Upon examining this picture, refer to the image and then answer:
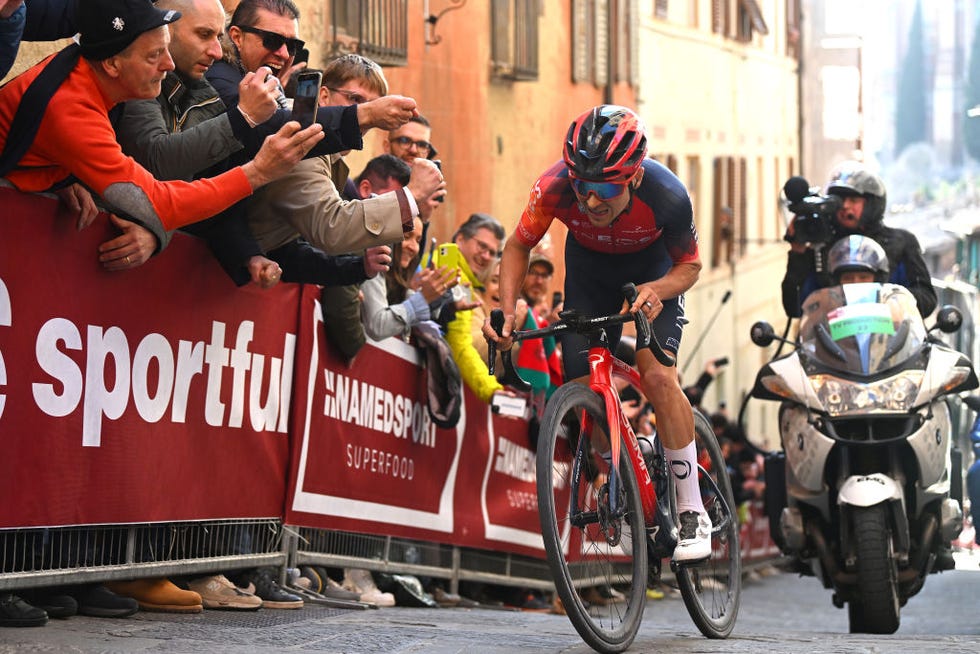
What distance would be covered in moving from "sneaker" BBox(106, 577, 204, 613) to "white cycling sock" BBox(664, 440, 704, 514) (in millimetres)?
1963

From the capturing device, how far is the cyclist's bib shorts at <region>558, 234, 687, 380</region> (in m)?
7.65

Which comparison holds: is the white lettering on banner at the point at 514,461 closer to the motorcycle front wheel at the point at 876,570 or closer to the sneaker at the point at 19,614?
the motorcycle front wheel at the point at 876,570

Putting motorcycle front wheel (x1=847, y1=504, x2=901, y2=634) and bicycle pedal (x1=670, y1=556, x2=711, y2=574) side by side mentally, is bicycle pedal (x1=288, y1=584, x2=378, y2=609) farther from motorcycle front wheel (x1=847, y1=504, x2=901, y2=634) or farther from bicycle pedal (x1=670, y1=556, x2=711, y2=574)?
motorcycle front wheel (x1=847, y1=504, x2=901, y2=634)

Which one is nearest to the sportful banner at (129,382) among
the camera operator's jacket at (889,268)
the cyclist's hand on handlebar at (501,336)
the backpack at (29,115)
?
the backpack at (29,115)

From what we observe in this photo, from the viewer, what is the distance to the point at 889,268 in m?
10.6

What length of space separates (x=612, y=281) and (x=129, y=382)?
6.61 ft

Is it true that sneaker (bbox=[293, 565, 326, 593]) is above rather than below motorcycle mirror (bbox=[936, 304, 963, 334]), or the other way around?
below

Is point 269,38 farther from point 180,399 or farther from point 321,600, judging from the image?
point 321,600

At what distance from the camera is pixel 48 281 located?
6301 millimetres

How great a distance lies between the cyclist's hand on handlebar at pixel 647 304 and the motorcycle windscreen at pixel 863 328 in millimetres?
2593

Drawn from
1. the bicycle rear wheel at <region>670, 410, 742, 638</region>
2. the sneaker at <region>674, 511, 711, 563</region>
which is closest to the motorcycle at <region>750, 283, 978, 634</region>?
the bicycle rear wheel at <region>670, 410, 742, 638</region>

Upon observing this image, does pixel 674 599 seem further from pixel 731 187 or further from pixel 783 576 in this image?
pixel 731 187

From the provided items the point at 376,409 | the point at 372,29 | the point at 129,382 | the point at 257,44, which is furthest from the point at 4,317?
the point at 372,29

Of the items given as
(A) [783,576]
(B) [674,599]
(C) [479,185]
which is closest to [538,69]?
(C) [479,185]
